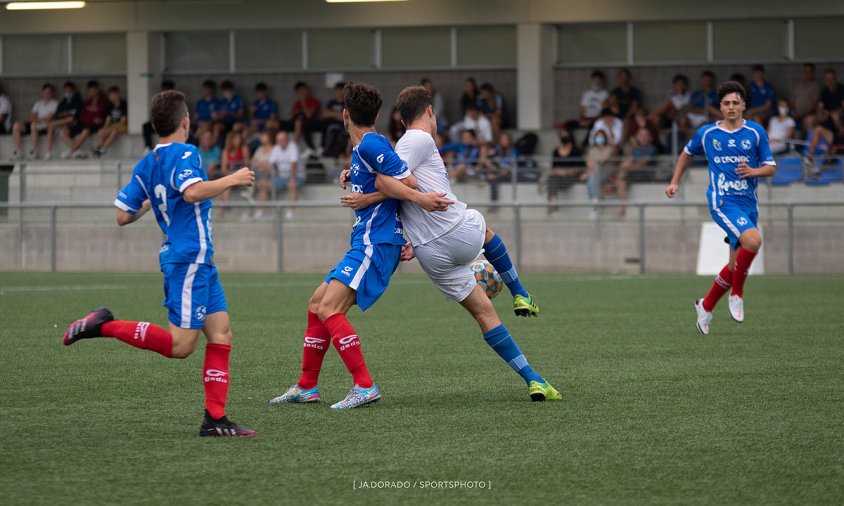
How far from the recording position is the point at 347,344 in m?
6.67

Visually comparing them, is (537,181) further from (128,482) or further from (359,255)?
(128,482)

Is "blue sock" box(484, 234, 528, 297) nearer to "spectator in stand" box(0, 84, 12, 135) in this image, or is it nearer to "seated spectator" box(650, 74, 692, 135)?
"seated spectator" box(650, 74, 692, 135)

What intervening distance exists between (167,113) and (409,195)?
55.8 inches

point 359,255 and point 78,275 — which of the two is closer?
point 359,255

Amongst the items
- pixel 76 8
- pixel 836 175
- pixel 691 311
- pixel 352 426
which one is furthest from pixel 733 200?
pixel 76 8

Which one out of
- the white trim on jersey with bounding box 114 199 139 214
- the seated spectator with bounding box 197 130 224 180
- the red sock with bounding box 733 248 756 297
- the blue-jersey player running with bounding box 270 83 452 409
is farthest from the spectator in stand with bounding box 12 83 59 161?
the white trim on jersey with bounding box 114 199 139 214

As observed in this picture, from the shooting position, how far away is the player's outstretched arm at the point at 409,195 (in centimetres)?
655

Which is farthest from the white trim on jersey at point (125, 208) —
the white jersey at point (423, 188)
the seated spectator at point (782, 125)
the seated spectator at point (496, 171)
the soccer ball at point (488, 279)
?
the seated spectator at point (782, 125)

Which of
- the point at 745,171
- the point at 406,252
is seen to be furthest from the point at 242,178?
the point at 745,171

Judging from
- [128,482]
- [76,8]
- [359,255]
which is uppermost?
[76,8]

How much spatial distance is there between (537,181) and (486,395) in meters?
14.0

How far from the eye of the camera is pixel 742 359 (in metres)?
8.56

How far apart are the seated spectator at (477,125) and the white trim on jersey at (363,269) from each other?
16.5 metres

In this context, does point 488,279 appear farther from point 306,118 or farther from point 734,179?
point 306,118
